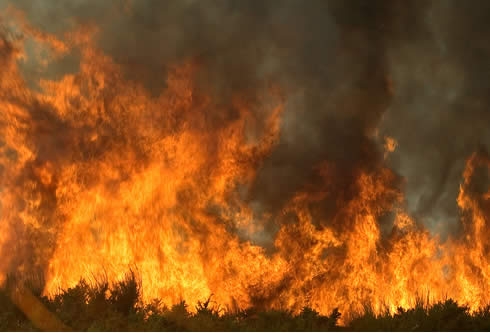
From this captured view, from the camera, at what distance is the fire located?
1434 cm

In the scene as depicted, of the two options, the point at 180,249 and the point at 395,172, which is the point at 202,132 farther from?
the point at 395,172

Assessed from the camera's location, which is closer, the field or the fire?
the field

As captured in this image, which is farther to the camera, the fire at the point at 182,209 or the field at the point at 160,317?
the fire at the point at 182,209

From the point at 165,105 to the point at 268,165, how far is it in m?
2.82

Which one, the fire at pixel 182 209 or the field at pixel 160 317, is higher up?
the fire at pixel 182 209

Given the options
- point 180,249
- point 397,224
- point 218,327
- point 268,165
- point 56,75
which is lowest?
point 218,327

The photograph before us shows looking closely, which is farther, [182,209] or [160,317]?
[182,209]

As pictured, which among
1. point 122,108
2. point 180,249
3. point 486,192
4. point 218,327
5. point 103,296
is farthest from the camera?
point 486,192

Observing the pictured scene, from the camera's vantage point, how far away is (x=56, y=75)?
597 inches

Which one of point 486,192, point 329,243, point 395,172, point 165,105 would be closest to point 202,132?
point 165,105

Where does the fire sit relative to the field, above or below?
above

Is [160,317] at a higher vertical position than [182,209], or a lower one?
lower

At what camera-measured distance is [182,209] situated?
48.6ft

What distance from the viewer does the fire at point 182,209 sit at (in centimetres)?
1434
